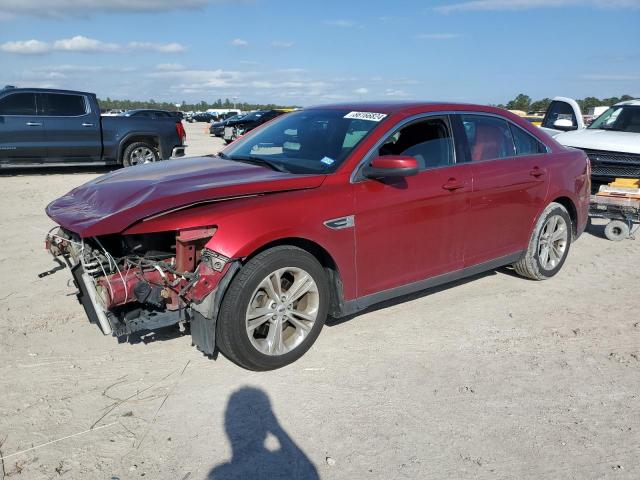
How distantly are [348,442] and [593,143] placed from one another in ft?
23.9

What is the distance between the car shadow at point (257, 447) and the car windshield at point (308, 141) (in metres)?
1.72

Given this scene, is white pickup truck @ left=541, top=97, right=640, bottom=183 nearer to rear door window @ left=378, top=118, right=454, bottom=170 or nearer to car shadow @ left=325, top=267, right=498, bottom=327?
car shadow @ left=325, top=267, right=498, bottom=327

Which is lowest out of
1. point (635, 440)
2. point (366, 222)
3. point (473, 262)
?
point (635, 440)

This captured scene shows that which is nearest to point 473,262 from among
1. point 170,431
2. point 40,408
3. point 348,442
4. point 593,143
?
point 348,442

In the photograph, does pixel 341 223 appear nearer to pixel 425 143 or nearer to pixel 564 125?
pixel 425 143

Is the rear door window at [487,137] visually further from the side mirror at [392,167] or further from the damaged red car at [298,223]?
the side mirror at [392,167]

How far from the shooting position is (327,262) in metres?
4.05

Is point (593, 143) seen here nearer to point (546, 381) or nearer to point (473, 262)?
point (473, 262)

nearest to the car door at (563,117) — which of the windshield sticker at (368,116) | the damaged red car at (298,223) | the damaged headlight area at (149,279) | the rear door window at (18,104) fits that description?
the damaged red car at (298,223)

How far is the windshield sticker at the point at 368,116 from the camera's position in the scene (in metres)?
4.47

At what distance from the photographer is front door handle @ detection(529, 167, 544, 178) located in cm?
536

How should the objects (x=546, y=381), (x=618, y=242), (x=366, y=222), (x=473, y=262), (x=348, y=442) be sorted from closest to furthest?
(x=348, y=442) < (x=546, y=381) < (x=366, y=222) < (x=473, y=262) < (x=618, y=242)

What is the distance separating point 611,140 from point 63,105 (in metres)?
11.4

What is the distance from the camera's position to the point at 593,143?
8.59 m
